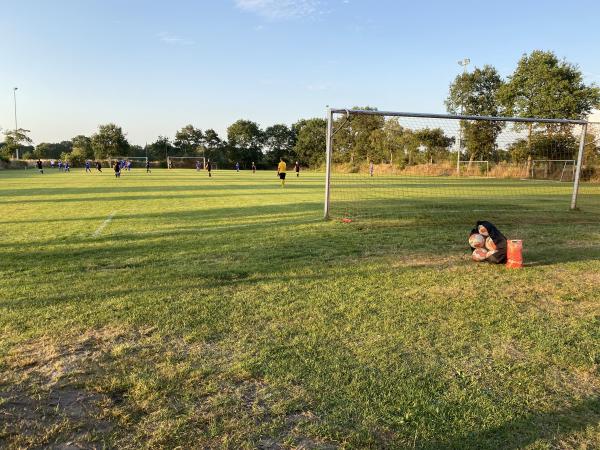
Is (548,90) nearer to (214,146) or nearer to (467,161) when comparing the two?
(467,161)

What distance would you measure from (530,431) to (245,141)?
88358mm

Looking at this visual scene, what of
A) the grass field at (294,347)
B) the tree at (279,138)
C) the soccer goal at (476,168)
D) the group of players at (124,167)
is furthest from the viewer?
the tree at (279,138)

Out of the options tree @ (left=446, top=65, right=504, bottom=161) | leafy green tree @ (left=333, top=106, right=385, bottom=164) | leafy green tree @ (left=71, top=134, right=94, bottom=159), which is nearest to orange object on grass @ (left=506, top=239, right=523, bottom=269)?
leafy green tree @ (left=333, top=106, right=385, bottom=164)

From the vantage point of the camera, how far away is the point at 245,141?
288 feet

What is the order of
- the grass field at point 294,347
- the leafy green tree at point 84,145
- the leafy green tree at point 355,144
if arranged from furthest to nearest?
the leafy green tree at point 84,145
the leafy green tree at point 355,144
the grass field at point 294,347

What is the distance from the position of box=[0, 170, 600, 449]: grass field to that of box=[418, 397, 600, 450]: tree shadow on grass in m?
0.01

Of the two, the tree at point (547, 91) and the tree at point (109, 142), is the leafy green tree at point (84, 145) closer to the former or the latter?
the tree at point (109, 142)

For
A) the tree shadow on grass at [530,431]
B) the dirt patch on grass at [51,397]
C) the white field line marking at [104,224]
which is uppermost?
the tree shadow on grass at [530,431]

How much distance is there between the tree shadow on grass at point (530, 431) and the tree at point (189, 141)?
85935mm

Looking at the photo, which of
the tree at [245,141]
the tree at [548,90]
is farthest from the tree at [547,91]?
the tree at [245,141]

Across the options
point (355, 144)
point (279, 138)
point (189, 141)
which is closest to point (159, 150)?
point (189, 141)

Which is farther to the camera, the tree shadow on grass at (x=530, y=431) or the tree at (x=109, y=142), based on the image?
the tree at (x=109, y=142)

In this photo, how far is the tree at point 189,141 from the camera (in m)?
85.0

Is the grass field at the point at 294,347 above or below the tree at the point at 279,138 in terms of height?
below
